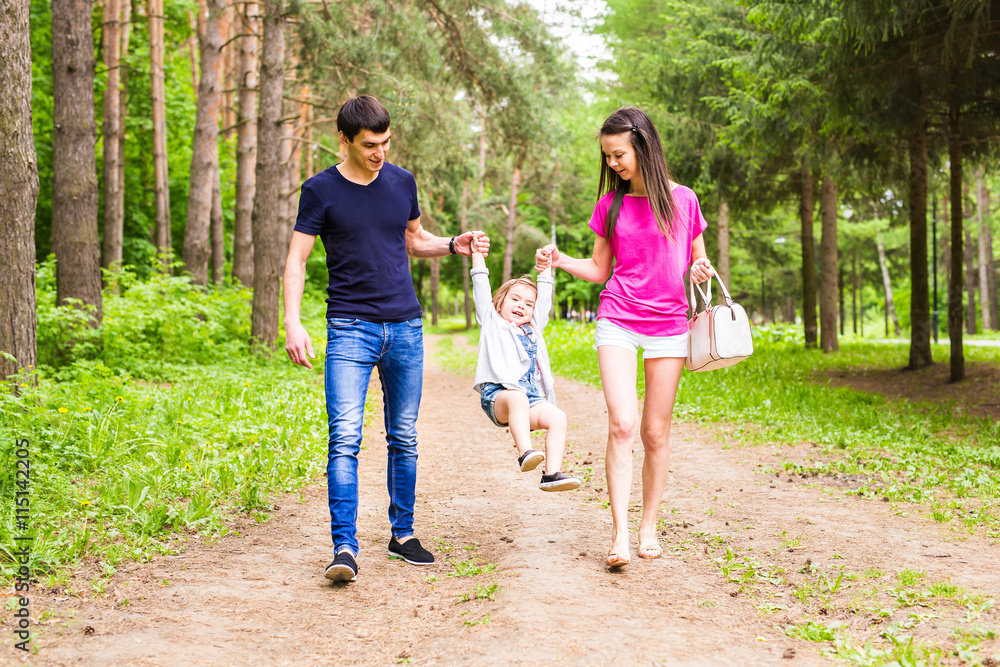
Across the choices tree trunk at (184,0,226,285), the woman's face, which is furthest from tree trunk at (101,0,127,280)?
the woman's face

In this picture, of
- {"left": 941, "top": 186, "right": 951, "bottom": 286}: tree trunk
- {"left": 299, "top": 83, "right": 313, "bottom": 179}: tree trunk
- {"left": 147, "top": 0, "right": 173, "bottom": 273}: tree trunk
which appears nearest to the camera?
{"left": 147, "top": 0, "right": 173, "bottom": 273}: tree trunk

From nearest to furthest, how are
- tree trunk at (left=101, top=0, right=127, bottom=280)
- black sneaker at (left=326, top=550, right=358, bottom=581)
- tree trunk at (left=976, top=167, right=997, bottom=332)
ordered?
black sneaker at (left=326, top=550, right=358, bottom=581), tree trunk at (left=101, top=0, right=127, bottom=280), tree trunk at (left=976, top=167, right=997, bottom=332)

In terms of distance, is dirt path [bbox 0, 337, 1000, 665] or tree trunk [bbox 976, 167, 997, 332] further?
tree trunk [bbox 976, 167, 997, 332]

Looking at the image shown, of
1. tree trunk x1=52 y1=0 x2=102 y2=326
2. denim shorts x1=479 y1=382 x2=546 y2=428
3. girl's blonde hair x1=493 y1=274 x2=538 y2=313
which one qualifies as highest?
tree trunk x1=52 y1=0 x2=102 y2=326

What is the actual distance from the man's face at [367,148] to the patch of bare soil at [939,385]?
7169 mm

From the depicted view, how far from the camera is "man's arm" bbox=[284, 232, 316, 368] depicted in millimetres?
3584

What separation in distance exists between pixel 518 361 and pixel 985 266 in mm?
35277

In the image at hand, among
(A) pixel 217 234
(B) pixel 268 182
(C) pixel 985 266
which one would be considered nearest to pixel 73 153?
(B) pixel 268 182

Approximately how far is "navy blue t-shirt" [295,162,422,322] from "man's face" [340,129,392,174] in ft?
0.33

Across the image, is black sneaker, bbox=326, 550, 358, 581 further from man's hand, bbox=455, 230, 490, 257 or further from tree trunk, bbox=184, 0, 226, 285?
tree trunk, bbox=184, 0, 226, 285

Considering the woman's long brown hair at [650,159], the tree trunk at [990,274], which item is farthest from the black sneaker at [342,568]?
the tree trunk at [990,274]

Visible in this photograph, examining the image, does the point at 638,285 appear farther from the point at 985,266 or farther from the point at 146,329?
the point at 985,266

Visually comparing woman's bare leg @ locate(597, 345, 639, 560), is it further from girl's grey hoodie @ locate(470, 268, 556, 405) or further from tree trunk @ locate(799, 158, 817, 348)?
tree trunk @ locate(799, 158, 817, 348)

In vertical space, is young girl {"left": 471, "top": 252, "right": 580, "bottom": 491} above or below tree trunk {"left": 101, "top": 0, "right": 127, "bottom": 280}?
below
